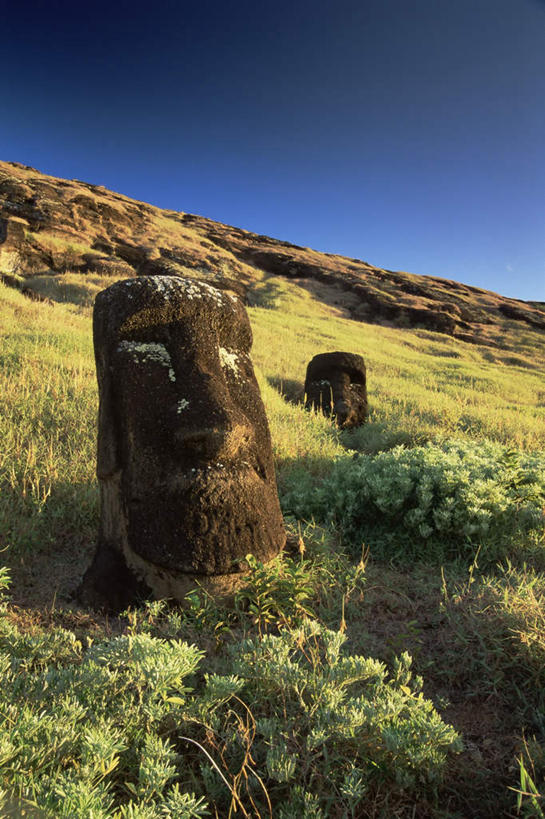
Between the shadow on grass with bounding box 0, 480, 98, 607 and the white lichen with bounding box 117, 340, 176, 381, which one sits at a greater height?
the white lichen with bounding box 117, 340, 176, 381

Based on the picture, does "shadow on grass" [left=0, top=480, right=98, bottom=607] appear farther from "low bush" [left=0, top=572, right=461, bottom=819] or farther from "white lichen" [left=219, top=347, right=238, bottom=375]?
"white lichen" [left=219, top=347, right=238, bottom=375]

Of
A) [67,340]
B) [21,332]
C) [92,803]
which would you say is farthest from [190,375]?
[21,332]

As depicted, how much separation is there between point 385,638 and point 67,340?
312 inches

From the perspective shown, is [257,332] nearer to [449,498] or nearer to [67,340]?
[67,340]

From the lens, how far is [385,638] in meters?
2.92

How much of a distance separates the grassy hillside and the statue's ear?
0.99 metres

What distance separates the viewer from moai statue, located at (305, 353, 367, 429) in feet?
31.7

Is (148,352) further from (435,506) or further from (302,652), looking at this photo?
(435,506)

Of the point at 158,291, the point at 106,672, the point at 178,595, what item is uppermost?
the point at 158,291

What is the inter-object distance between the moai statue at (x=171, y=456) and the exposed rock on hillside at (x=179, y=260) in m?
17.9

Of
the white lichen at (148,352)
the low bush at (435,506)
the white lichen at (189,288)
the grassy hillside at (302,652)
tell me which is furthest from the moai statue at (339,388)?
the white lichen at (148,352)

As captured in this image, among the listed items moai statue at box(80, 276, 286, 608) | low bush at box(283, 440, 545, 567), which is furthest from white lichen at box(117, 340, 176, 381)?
low bush at box(283, 440, 545, 567)

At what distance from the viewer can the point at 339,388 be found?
32.4ft

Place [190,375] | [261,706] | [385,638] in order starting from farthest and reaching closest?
1. [190,375]
2. [385,638]
3. [261,706]
